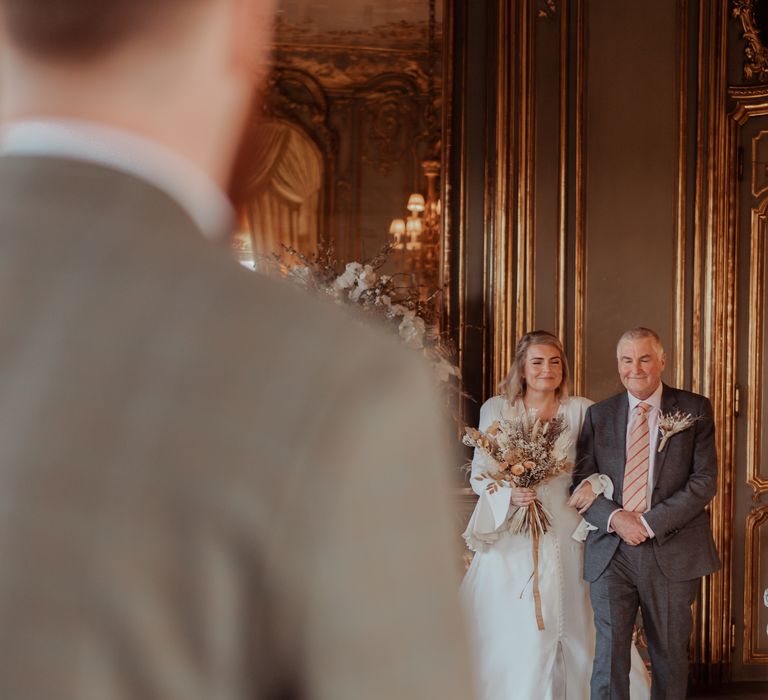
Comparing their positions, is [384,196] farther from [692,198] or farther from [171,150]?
[171,150]

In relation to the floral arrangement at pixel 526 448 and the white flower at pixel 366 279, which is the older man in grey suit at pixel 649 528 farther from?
the white flower at pixel 366 279

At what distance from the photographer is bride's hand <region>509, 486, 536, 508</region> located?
486cm

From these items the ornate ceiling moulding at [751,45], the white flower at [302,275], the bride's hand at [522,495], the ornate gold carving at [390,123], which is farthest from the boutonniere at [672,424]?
the ornate ceiling moulding at [751,45]

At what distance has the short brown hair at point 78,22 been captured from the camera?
1.62 ft

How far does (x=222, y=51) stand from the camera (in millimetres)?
521

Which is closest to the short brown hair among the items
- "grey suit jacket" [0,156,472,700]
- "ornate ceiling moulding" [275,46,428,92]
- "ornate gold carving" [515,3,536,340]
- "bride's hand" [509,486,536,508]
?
"grey suit jacket" [0,156,472,700]

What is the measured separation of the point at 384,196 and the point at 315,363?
585cm

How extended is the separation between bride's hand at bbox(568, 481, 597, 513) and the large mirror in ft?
5.61

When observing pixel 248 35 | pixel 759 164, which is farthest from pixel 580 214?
pixel 248 35

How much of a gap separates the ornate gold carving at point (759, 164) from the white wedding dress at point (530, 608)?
7.96 feet

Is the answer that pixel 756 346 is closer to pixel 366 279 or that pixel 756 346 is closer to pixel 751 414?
pixel 751 414

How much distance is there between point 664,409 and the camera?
497cm

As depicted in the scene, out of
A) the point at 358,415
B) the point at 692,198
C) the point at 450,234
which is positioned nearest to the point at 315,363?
the point at 358,415

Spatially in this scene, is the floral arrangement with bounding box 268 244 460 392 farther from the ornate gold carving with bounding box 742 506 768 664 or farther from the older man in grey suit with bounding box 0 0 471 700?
the older man in grey suit with bounding box 0 0 471 700
